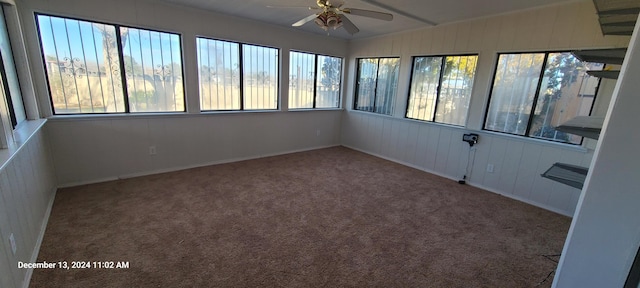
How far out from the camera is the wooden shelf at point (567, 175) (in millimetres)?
1951

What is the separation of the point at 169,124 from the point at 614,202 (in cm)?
442

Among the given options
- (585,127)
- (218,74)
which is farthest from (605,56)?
(218,74)

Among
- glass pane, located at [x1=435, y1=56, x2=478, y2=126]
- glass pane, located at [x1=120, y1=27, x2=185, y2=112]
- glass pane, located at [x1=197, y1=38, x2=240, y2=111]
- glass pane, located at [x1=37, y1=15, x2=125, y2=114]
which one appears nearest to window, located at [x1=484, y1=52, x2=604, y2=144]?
glass pane, located at [x1=435, y1=56, x2=478, y2=126]

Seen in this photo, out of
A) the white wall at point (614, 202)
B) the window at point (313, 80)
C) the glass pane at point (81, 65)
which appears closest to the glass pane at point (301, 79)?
the window at point (313, 80)

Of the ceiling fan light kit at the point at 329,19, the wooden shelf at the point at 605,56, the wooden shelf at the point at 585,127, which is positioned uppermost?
the ceiling fan light kit at the point at 329,19

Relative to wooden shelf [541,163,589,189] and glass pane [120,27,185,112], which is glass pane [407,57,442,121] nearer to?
wooden shelf [541,163,589,189]

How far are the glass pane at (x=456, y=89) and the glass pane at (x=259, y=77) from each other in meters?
2.96

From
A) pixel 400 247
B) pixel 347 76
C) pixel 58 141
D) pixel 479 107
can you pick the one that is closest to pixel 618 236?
pixel 400 247

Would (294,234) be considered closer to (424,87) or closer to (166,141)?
(166,141)

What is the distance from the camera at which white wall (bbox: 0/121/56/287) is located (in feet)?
4.99

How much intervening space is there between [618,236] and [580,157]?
290 cm

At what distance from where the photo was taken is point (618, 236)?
909mm

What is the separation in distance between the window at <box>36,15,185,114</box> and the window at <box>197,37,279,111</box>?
0.38m

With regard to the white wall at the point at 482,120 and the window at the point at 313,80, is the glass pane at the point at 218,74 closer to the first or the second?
the window at the point at 313,80
